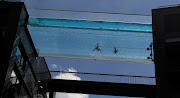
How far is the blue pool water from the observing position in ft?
62.0

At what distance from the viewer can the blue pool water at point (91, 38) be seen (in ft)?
62.0

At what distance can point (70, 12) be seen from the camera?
60.4 ft

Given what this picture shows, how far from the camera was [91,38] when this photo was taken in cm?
1956

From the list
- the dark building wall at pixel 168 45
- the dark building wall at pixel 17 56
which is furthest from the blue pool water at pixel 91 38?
the dark building wall at pixel 17 56

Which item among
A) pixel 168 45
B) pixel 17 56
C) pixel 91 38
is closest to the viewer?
pixel 17 56

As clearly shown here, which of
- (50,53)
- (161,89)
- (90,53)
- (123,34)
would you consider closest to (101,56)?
(90,53)

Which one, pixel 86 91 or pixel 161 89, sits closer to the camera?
pixel 161 89

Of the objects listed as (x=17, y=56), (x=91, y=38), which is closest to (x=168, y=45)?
(x=91, y=38)

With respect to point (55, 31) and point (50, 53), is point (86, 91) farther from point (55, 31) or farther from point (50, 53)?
point (55, 31)

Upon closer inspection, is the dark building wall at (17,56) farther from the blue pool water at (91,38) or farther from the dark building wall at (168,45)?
the dark building wall at (168,45)

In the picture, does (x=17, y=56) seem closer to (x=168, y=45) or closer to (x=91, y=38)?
(x=91, y=38)

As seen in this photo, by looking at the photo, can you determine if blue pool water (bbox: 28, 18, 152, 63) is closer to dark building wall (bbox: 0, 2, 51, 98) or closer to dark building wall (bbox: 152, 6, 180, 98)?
dark building wall (bbox: 152, 6, 180, 98)

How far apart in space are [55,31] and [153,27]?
276 inches

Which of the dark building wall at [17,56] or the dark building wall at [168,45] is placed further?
the dark building wall at [168,45]
